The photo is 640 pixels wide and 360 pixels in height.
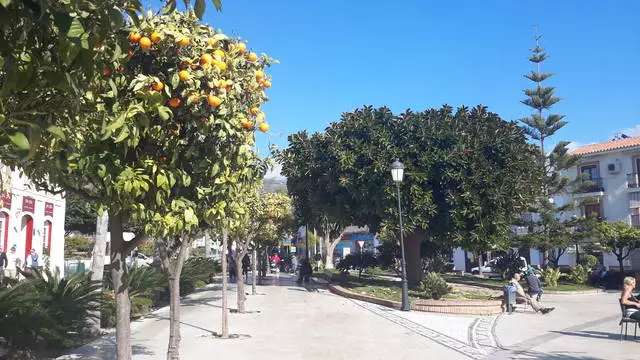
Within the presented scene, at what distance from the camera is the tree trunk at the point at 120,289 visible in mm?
5199

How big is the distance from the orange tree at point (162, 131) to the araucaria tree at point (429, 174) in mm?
14917

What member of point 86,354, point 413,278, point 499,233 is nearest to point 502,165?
point 499,233

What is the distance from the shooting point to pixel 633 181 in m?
40.2

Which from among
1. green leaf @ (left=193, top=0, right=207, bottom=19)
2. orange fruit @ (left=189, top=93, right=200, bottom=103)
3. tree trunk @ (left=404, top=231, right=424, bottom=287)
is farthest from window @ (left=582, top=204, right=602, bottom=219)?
green leaf @ (left=193, top=0, right=207, bottom=19)

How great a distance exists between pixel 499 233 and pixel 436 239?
7.89ft

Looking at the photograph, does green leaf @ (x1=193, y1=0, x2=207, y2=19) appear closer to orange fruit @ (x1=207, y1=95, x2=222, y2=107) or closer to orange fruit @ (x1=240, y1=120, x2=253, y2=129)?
orange fruit @ (x1=207, y1=95, x2=222, y2=107)

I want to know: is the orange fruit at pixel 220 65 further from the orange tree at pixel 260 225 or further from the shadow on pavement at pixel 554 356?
the orange tree at pixel 260 225

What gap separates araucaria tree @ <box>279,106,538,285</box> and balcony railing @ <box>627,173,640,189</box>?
74.0 ft

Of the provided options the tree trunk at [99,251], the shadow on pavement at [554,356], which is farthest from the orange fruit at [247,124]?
the tree trunk at [99,251]

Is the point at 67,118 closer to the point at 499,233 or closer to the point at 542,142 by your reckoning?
the point at 499,233

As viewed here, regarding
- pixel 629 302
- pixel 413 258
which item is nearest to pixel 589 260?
pixel 413 258

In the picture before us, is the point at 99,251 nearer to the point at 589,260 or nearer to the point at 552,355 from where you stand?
the point at 552,355

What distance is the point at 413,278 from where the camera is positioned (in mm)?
22531

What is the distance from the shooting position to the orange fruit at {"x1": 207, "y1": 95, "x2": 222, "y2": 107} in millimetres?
4638
